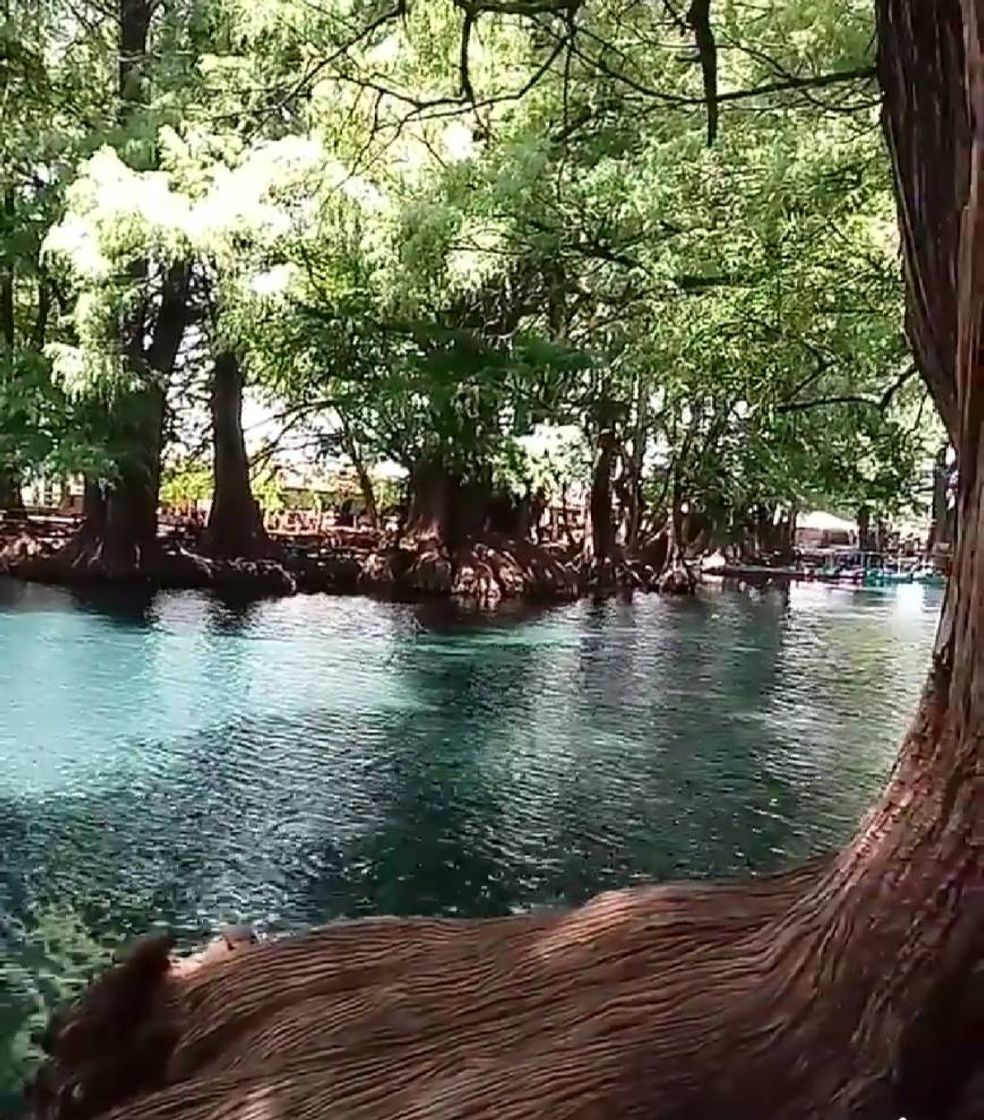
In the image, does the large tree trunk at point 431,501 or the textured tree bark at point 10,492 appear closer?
the textured tree bark at point 10,492

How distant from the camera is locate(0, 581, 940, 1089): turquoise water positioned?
19.3ft

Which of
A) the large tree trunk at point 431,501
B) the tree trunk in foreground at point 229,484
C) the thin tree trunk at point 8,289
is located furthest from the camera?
the tree trunk in foreground at point 229,484

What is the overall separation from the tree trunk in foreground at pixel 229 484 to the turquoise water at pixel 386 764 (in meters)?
4.07

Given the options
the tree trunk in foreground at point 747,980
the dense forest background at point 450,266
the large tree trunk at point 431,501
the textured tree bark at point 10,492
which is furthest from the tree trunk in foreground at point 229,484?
the tree trunk in foreground at point 747,980

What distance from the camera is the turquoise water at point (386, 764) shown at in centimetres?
587

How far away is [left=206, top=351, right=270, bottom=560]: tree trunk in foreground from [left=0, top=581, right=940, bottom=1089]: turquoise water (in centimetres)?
407

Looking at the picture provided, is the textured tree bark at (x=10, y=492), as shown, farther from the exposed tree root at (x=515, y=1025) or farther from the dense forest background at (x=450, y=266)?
the exposed tree root at (x=515, y=1025)

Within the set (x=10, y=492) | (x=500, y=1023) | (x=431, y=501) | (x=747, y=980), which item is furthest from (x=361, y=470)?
(x=747, y=980)

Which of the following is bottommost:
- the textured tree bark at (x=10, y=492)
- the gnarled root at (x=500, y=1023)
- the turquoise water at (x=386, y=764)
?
the turquoise water at (x=386, y=764)

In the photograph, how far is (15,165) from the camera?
47.4 feet

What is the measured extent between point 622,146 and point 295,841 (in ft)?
22.7

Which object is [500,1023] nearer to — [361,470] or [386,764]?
[386,764]

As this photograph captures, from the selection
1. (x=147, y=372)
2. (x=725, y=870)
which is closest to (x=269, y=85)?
(x=147, y=372)

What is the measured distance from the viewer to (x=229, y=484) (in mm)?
18828
